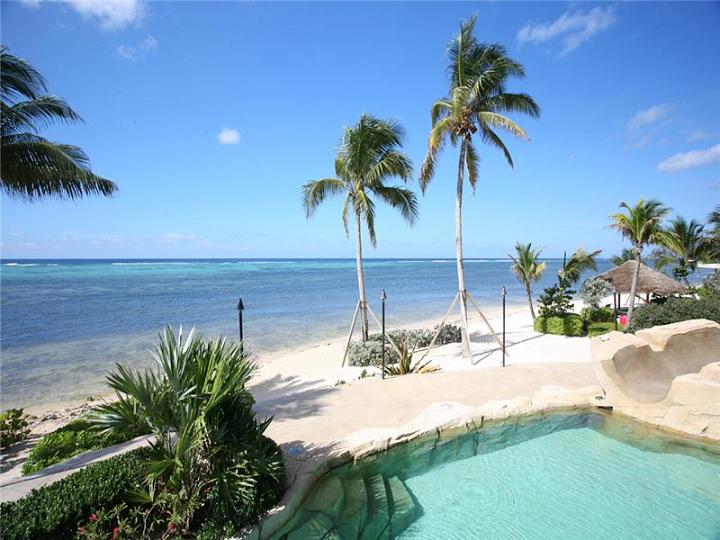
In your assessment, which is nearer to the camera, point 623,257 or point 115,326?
point 115,326

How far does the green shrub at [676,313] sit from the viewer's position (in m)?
11.4

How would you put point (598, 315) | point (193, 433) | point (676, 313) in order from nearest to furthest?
1. point (193, 433)
2. point (676, 313)
3. point (598, 315)

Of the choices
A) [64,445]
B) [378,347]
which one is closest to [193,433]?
[64,445]

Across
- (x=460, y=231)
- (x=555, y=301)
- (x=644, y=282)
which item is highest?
(x=460, y=231)

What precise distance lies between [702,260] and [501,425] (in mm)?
33799

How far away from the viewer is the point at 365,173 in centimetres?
1337

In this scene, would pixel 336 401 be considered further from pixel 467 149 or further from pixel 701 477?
pixel 467 149

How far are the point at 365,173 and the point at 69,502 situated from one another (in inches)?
459

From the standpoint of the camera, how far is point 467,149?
41.7 feet

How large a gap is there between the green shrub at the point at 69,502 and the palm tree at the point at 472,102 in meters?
9.94

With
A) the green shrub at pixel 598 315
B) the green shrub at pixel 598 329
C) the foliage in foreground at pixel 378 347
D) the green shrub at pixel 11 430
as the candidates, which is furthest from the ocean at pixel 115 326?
the green shrub at pixel 598 329

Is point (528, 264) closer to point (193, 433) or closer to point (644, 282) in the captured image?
point (644, 282)

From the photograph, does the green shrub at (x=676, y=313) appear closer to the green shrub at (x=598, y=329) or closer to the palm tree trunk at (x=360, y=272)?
the green shrub at (x=598, y=329)

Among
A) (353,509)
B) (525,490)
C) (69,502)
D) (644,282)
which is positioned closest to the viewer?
(69,502)
